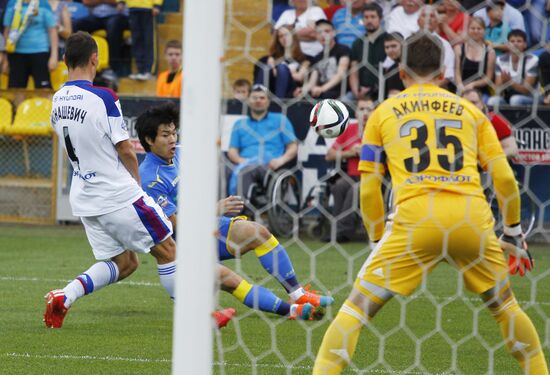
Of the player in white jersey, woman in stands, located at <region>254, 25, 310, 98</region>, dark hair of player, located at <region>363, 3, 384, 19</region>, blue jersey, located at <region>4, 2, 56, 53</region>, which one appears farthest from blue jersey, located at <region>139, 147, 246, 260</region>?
blue jersey, located at <region>4, 2, 56, 53</region>

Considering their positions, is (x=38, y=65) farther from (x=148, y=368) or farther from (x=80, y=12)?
(x=148, y=368)

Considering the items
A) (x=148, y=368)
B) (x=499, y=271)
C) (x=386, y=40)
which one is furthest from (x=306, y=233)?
(x=499, y=271)

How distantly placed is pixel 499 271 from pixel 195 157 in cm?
158

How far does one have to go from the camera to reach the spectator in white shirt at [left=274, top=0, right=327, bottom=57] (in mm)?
9898

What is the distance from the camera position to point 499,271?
4523mm

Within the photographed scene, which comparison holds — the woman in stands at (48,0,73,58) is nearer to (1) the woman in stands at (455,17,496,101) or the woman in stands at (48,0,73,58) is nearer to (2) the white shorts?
(1) the woman in stands at (455,17,496,101)

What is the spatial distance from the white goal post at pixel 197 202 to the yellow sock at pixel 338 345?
33.7 inches

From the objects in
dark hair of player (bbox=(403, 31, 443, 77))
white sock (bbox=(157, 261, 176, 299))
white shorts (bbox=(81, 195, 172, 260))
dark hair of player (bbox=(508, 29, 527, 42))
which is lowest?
white sock (bbox=(157, 261, 176, 299))

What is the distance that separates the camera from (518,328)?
4.60 meters

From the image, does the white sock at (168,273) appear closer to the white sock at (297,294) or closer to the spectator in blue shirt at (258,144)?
the white sock at (297,294)

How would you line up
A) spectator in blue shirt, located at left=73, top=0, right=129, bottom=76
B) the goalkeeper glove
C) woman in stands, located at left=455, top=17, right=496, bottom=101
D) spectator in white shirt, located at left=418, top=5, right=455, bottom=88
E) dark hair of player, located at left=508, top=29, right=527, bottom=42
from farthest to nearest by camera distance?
1. spectator in blue shirt, located at left=73, top=0, right=129, bottom=76
2. dark hair of player, located at left=508, top=29, right=527, bottom=42
3. spectator in white shirt, located at left=418, top=5, right=455, bottom=88
4. woman in stands, located at left=455, top=17, right=496, bottom=101
5. the goalkeeper glove

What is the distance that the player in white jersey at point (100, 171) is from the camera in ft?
21.1

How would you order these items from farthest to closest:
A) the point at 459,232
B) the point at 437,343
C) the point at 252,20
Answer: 1. the point at 252,20
2. the point at 437,343
3. the point at 459,232

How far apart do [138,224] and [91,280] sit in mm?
546
